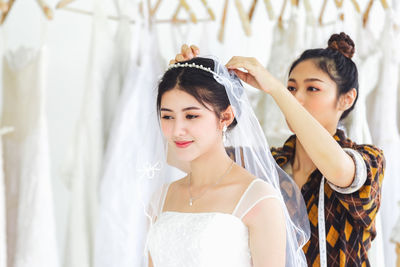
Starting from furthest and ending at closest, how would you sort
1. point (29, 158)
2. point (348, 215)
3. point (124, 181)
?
point (124, 181)
point (29, 158)
point (348, 215)

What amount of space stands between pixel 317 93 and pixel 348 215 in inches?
14.0

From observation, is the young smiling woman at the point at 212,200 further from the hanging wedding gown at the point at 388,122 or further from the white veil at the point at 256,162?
the hanging wedding gown at the point at 388,122

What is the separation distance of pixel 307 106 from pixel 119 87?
2.61ft

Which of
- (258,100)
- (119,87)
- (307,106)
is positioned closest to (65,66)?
(119,87)

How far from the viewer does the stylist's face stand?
4.78 ft

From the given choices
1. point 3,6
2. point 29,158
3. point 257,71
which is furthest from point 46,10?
point 257,71

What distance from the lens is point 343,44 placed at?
153cm

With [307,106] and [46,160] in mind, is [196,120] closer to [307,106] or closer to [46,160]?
[307,106]

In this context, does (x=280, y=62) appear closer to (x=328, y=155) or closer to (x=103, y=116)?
(x=103, y=116)

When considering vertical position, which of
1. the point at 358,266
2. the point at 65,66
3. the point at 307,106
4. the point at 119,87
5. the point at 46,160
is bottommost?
the point at 358,266

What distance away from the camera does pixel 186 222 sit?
4.01ft

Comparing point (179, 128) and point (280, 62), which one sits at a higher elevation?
point (280, 62)

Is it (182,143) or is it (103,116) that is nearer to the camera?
(182,143)

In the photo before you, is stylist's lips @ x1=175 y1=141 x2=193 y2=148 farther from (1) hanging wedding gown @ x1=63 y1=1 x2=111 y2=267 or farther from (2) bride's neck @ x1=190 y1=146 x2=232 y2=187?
(1) hanging wedding gown @ x1=63 y1=1 x2=111 y2=267
